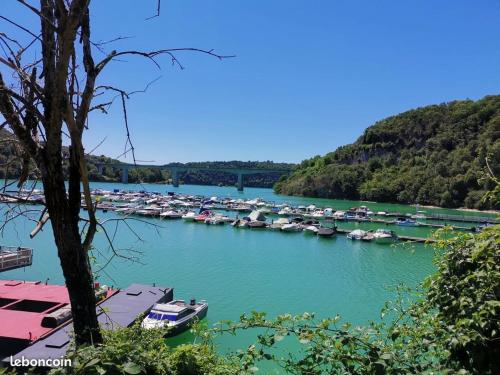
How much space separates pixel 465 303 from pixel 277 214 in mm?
54951

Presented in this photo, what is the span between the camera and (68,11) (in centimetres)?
228

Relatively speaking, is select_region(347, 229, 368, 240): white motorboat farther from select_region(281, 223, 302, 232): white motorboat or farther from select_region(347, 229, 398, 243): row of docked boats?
select_region(281, 223, 302, 232): white motorboat

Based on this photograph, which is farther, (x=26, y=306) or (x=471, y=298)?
(x=26, y=306)

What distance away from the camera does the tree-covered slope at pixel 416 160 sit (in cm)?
8194

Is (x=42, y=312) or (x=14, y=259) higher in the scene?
(x=14, y=259)

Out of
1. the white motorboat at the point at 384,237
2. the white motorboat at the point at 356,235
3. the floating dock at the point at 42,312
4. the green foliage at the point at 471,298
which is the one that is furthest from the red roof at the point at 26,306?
the white motorboat at the point at 384,237

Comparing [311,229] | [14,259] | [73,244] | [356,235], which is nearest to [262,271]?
[14,259]

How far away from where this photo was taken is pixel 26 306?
12.8 meters

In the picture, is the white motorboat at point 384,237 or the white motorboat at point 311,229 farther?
the white motorboat at point 311,229

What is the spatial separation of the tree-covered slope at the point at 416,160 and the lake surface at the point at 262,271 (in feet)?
171

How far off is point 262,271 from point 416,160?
8519 centimetres

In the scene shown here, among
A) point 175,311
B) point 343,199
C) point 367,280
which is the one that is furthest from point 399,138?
point 175,311

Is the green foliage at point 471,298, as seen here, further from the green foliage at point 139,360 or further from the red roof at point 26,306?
the red roof at point 26,306

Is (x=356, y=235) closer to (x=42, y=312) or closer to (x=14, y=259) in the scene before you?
(x=14, y=259)
